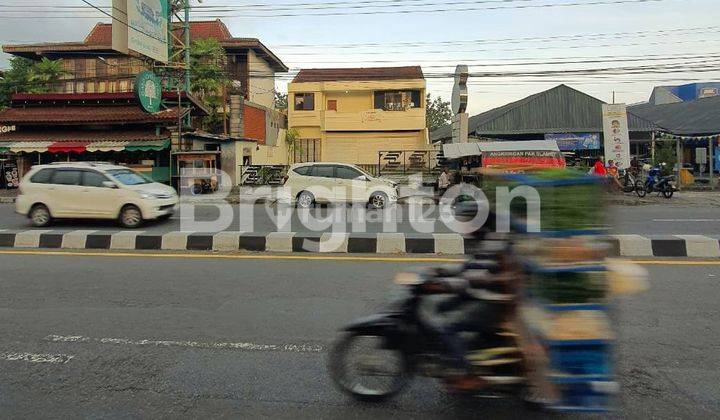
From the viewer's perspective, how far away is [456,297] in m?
3.31

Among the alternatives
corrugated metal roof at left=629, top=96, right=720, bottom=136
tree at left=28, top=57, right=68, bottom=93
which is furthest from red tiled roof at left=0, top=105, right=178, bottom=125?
corrugated metal roof at left=629, top=96, right=720, bottom=136

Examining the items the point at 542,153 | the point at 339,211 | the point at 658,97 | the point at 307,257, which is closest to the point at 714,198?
the point at 542,153

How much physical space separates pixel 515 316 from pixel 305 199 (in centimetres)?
1384

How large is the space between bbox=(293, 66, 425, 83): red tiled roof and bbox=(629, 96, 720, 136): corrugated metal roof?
49.7 ft

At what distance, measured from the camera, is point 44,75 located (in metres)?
29.9

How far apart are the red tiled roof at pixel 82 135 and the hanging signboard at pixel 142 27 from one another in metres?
3.34

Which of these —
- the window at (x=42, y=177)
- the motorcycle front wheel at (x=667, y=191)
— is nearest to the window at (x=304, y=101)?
the motorcycle front wheel at (x=667, y=191)

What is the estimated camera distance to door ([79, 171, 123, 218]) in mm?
12172

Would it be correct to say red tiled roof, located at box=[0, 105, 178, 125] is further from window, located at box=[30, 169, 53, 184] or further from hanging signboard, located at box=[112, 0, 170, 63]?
window, located at box=[30, 169, 53, 184]

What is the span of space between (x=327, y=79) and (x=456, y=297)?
36.8 meters

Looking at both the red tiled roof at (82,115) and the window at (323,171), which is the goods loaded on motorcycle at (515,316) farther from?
the red tiled roof at (82,115)

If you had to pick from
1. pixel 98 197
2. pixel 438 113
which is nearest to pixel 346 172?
pixel 98 197

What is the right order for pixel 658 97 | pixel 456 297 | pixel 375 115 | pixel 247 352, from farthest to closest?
pixel 658 97 < pixel 375 115 < pixel 247 352 < pixel 456 297

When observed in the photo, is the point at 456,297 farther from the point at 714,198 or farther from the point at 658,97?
the point at 658,97
